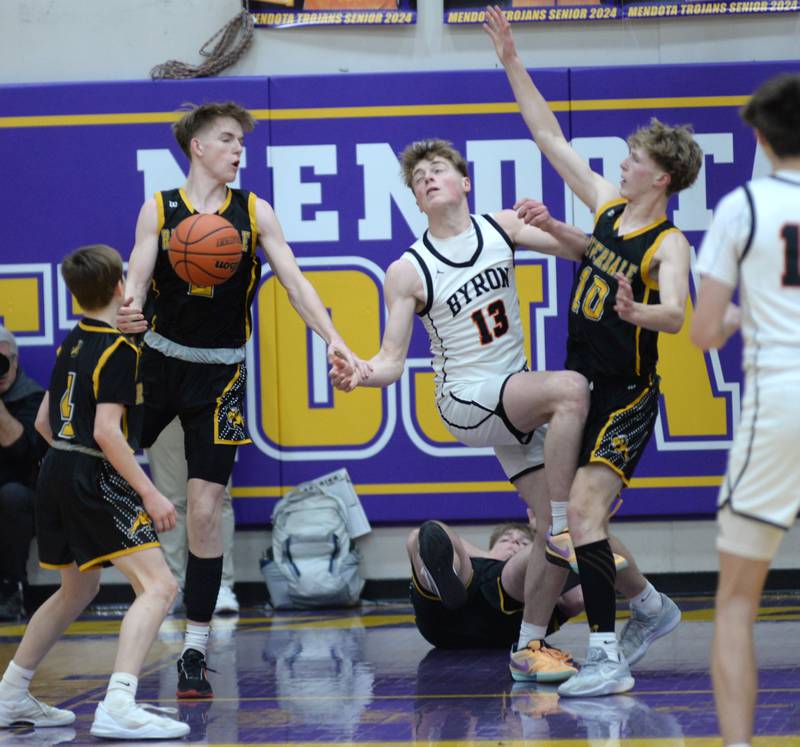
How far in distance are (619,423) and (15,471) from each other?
4198 mm

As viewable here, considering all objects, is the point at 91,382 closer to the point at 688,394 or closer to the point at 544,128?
the point at 544,128

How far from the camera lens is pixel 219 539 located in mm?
5770

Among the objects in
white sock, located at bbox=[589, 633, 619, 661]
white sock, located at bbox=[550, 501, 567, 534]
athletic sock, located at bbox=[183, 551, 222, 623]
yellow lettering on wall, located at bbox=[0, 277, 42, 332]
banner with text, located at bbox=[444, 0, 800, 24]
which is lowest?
white sock, located at bbox=[589, 633, 619, 661]

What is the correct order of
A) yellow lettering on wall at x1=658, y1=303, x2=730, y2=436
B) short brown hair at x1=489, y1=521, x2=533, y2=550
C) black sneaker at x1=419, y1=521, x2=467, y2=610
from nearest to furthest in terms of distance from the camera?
black sneaker at x1=419, y1=521, x2=467, y2=610 < short brown hair at x1=489, y1=521, x2=533, y2=550 < yellow lettering on wall at x1=658, y1=303, x2=730, y2=436

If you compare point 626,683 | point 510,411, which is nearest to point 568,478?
point 510,411

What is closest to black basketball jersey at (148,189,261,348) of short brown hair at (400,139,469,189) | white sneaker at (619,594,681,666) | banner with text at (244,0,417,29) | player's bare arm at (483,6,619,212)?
short brown hair at (400,139,469,189)

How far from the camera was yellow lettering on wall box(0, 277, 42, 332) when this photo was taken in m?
8.45

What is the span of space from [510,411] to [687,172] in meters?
1.17

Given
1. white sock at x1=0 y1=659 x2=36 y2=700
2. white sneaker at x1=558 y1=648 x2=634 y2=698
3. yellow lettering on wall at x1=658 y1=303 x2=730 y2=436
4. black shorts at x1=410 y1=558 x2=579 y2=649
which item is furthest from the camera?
yellow lettering on wall at x1=658 y1=303 x2=730 y2=436

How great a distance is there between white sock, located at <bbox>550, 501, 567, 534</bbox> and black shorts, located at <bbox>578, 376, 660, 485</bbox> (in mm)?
186

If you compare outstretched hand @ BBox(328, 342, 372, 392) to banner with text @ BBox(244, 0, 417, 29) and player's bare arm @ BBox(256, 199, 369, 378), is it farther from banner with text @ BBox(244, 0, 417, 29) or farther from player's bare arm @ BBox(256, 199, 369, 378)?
banner with text @ BBox(244, 0, 417, 29)

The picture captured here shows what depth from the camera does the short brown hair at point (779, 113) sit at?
11.5 ft

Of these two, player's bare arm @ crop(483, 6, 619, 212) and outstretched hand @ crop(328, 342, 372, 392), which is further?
player's bare arm @ crop(483, 6, 619, 212)

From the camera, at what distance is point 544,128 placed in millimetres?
5879
